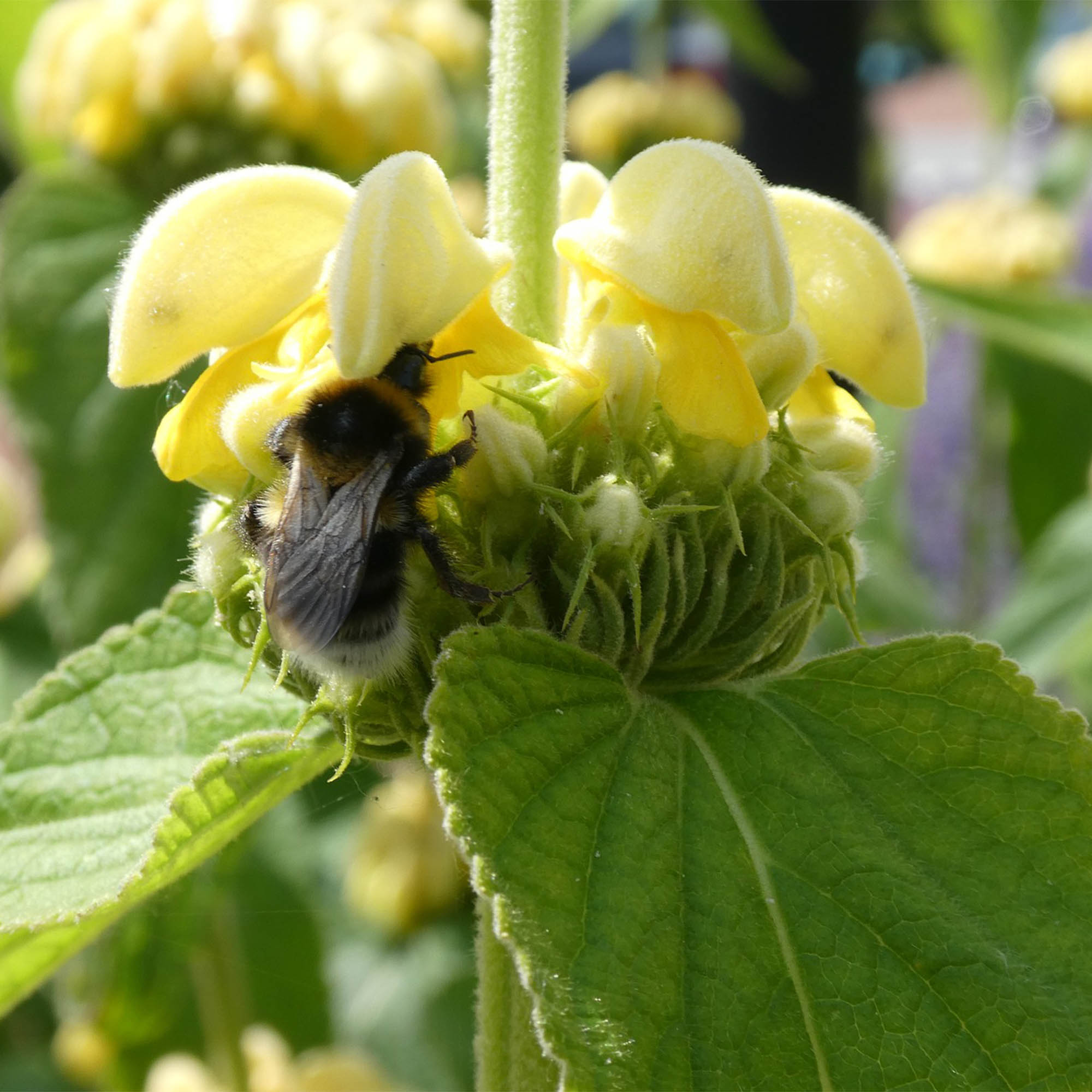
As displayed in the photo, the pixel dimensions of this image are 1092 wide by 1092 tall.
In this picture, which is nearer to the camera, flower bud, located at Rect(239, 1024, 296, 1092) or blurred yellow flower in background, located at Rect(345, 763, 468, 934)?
flower bud, located at Rect(239, 1024, 296, 1092)

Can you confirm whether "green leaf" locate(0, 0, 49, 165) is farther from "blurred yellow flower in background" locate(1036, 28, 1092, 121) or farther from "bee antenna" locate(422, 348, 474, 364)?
"blurred yellow flower in background" locate(1036, 28, 1092, 121)

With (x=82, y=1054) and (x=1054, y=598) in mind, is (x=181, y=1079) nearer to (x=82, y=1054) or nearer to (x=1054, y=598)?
(x=82, y=1054)

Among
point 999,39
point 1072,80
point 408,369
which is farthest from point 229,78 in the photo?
point 1072,80

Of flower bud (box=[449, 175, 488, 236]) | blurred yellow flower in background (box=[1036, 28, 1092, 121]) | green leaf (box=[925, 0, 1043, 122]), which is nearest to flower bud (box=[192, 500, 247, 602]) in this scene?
flower bud (box=[449, 175, 488, 236])

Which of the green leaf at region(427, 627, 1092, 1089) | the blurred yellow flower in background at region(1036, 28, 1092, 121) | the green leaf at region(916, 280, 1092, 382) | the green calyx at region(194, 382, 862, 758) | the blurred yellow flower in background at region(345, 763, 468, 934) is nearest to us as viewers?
the green leaf at region(427, 627, 1092, 1089)

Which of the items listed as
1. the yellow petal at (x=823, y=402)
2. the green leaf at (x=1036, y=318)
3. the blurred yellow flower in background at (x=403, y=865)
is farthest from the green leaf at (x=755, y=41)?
the yellow petal at (x=823, y=402)

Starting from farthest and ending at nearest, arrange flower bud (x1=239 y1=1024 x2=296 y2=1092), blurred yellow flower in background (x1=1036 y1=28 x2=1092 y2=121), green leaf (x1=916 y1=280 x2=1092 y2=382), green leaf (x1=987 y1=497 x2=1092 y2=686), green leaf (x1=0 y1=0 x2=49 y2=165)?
blurred yellow flower in background (x1=1036 y1=28 x2=1092 y2=121), green leaf (x1=987 y1=497 x2=1092 y2=686), green leaf (x1=0 y1=0 x2=49 y2=165), green leaf (x1=916 y1=280 x2=1092 y2=382), flower bud (x1=239 y1=1024 x2=296 y2=1092)

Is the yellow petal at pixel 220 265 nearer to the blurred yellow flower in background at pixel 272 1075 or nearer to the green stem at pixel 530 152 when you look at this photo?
the green stem at pixel 530 152

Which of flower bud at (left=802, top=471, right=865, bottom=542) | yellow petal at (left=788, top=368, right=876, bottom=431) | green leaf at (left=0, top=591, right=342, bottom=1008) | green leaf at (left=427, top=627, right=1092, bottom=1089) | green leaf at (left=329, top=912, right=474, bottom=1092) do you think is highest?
yellow petal at (left=788, top=368, right=876, bottom=431)
